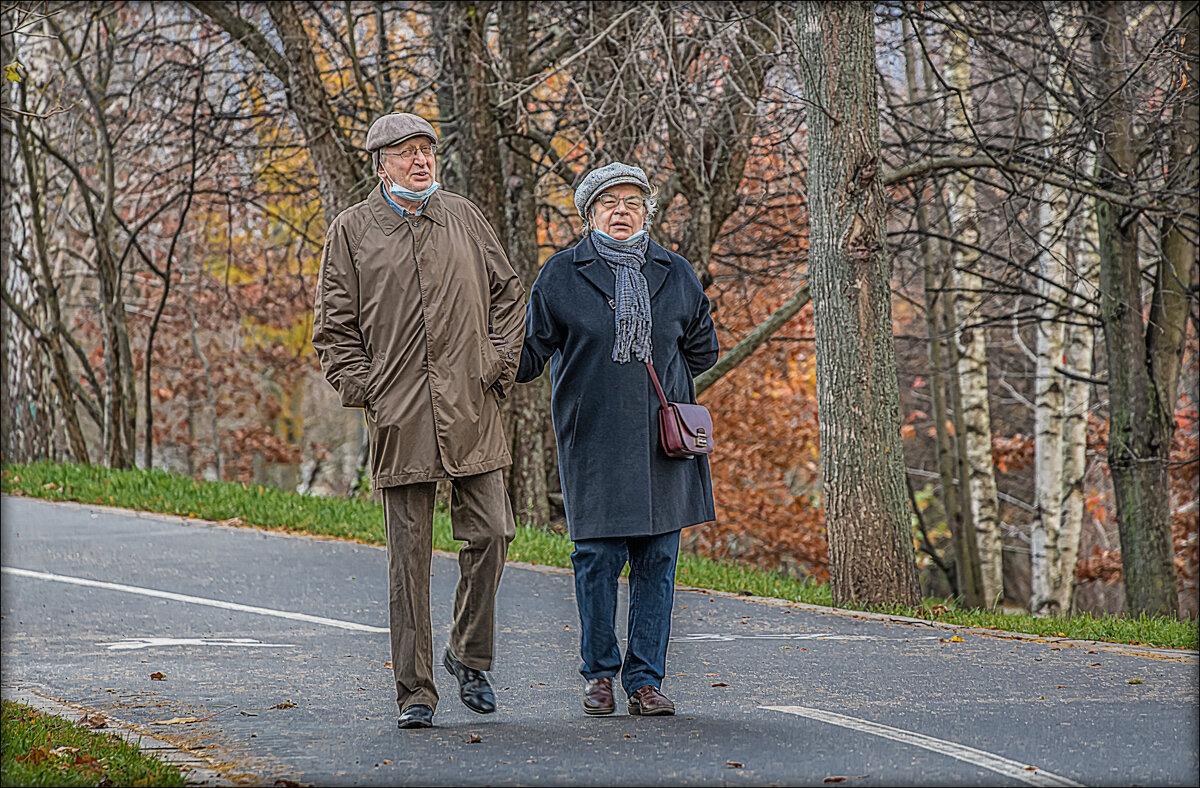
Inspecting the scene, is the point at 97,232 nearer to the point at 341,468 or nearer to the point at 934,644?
the point at 934,644

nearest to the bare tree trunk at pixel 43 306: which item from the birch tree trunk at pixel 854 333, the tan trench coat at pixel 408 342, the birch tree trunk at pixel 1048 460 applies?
the birch tree trunk at pixel 854 333

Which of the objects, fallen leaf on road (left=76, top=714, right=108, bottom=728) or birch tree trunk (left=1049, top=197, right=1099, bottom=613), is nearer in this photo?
fallen leaf on road (left=76, top=714, right=108, bottom=728)

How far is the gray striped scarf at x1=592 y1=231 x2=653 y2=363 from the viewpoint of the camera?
512 cm

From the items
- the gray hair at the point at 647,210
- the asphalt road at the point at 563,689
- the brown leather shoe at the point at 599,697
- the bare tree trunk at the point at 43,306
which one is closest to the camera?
the asphalt road at the point at 563,689

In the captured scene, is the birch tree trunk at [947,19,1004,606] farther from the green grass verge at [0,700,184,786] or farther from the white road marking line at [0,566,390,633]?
the green grass verge at [0,700,184,786]

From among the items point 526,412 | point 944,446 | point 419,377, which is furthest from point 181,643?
point 944,446

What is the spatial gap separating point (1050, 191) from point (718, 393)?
7190 millimetres

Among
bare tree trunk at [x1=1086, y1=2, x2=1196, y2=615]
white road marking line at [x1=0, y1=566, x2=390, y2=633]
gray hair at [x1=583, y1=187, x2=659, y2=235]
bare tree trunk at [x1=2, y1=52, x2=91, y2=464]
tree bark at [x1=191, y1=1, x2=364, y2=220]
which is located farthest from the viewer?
bare tree trunk at [x1=2, y1=52, x2=91, y2=464]

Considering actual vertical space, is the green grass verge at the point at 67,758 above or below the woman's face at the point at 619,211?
below

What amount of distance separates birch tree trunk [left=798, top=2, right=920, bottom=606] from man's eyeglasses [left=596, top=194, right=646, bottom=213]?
12.1ft

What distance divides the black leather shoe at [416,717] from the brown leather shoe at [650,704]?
2.60 ft

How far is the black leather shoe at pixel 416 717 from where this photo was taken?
485cm

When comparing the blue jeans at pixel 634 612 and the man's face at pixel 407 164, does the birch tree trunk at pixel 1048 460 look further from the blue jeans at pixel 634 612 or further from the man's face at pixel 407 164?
the man's face at pixel 407 164

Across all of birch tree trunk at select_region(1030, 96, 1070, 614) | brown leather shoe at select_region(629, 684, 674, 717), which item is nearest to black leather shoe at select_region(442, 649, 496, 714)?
brown leather shoe at select_region(629, 684, 674, 717)
